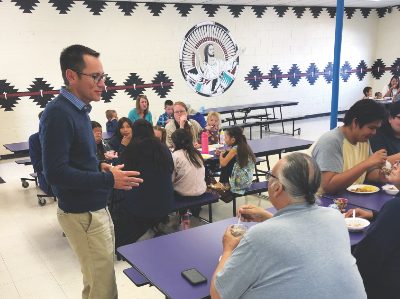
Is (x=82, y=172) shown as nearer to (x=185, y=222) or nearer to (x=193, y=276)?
(x=193, y=276)

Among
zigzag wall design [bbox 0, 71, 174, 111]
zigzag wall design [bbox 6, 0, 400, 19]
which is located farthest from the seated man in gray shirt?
zigzag wall design [bbox 6, 0, 400, 19]

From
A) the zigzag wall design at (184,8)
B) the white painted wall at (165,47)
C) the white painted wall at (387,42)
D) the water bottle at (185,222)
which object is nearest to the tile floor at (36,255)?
the water bottle at (185,222)

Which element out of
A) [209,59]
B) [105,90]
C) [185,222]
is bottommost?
[185,222]

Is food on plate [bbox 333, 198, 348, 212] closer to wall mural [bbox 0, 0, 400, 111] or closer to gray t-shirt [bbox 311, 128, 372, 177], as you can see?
gray t-shirt [bbox 311, 128, 372, 177]

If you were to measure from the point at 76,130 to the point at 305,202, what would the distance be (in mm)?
1096

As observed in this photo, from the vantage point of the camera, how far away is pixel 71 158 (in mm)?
1827

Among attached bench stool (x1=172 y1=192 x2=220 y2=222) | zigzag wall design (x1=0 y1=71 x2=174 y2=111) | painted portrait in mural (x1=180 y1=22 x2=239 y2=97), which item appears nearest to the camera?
attached bench stool (x1=172 y1=192 x2=220 y2=222)

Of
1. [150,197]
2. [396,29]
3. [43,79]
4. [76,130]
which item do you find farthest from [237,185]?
[396,29]

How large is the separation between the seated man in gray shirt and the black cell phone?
298mm

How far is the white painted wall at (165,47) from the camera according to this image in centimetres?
735

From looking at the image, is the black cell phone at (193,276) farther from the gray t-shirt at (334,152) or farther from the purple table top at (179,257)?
the gray t-shirt at (334,152)

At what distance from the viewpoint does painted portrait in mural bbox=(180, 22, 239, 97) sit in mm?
9125

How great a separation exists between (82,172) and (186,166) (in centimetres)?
186

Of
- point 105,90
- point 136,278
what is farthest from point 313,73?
point 136,278
